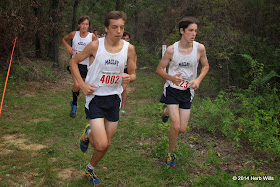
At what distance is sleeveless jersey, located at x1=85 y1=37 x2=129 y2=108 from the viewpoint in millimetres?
3826

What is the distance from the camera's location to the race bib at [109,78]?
386 cm

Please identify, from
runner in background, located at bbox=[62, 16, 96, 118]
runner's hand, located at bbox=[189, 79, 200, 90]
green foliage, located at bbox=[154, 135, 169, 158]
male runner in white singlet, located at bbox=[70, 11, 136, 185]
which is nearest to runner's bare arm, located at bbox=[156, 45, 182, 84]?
runner's hand, located at bbox=[189, 79, 200, 90]

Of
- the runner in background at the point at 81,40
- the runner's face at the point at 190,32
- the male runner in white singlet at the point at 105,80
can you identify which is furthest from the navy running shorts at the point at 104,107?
the runner in background at the point at 81,40

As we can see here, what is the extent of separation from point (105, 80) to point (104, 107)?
0.35m

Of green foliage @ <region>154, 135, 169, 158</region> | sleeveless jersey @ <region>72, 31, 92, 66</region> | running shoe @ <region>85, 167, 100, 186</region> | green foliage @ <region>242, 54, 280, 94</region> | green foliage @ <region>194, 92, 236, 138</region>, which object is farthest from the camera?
sleeveless jersey @ <region>72, 31, 92, 66</region>

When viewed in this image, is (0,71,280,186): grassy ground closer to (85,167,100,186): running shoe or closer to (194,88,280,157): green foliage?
(85,167,100,186): running shoe

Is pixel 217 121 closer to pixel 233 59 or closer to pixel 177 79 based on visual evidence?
pixel 177 79

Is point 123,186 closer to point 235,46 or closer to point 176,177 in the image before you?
point 176,177

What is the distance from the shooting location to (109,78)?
3.88 metres

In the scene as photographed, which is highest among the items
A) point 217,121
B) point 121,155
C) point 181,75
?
point 181,75

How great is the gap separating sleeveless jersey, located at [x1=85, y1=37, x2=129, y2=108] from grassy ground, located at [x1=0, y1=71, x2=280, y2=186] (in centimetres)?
128

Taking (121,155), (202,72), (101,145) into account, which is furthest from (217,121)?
(101,145)

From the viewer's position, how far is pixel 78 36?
7547 millimetres

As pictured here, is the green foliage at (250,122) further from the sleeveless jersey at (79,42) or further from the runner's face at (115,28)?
the sleeveless jersey at (79,42)
